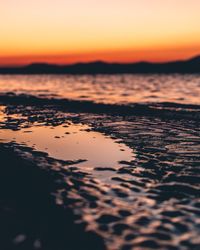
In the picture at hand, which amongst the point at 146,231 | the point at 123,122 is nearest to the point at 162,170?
the point at 146,231

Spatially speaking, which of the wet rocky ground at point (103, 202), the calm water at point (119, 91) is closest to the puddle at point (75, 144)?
the wet rocky ground at point (103, 202)

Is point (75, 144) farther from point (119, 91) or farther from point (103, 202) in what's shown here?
point (119, 91)

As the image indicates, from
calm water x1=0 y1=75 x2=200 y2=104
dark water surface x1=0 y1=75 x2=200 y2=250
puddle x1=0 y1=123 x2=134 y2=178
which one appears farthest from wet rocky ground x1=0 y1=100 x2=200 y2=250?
calm water x1=0 y1=75 x2=200 y2=104

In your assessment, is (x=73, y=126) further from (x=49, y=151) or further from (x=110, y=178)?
(x=110, y=178)

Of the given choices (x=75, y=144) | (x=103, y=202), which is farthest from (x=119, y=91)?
(x=103, y=202)

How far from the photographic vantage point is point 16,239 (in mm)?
6082

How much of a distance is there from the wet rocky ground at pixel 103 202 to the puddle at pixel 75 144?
51cm

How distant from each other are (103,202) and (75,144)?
6.88 m

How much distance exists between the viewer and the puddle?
466 inches

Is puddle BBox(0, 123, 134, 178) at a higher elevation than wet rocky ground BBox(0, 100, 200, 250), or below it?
higher

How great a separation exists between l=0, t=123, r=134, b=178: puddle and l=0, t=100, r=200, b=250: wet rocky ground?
0.51 m

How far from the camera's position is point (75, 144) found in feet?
47.5

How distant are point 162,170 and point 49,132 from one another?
837cm

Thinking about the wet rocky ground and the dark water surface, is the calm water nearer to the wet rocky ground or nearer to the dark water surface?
the dark water surface
